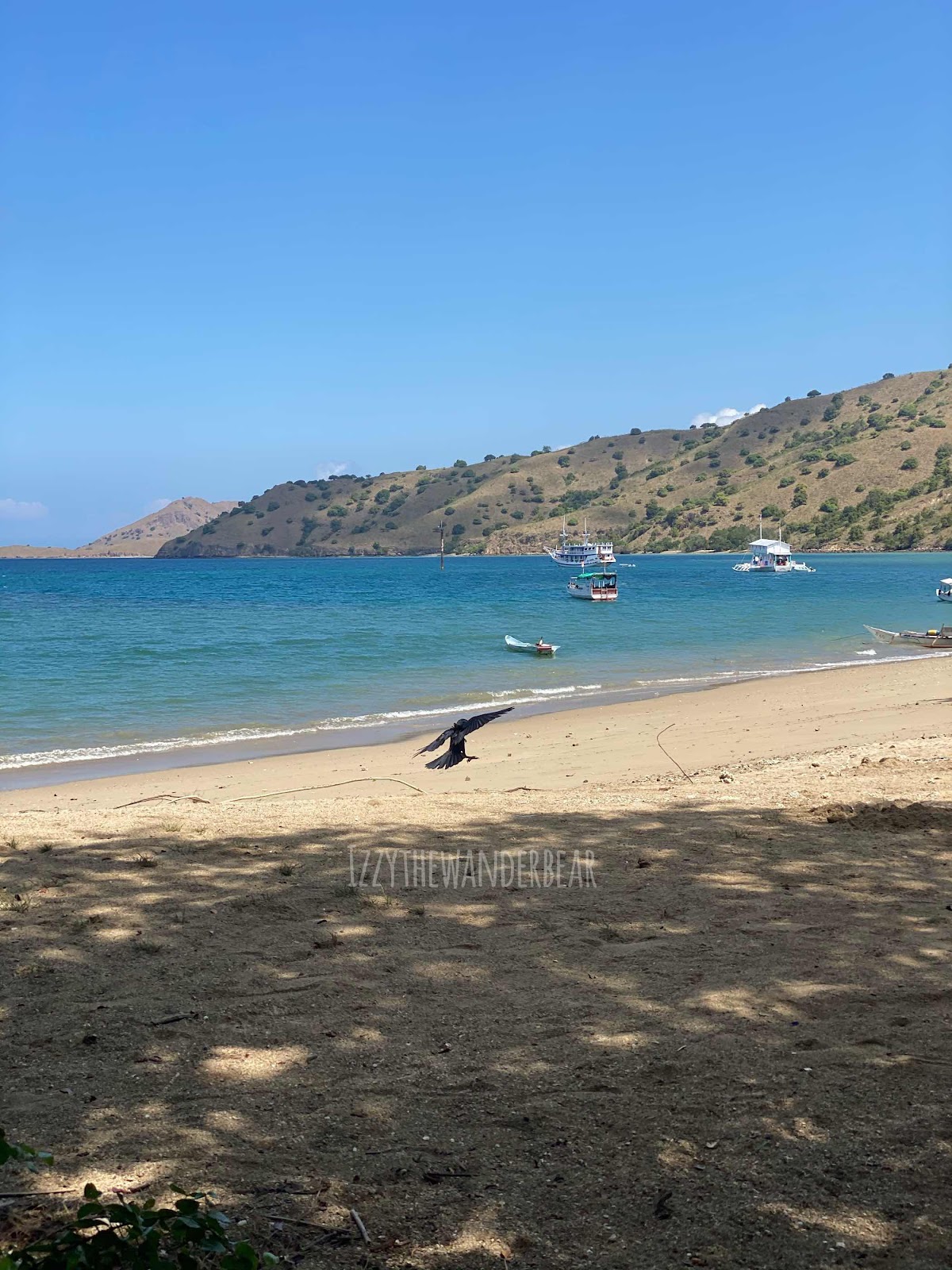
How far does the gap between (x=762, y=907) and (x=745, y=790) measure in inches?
155

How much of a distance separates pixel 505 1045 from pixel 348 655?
87.8 ft

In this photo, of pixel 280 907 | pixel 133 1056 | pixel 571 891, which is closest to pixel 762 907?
pixel 571 891

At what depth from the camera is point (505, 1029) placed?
450 cm

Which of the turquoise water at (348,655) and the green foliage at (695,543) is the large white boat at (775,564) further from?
the green foliage at (695,543)

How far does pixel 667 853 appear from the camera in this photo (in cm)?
743

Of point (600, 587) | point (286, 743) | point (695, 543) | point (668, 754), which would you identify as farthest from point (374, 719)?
point (695, 543)

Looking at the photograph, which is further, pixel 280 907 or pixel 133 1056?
pixel 280 907

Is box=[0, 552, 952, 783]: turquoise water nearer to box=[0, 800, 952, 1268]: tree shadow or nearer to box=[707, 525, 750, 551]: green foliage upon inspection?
box=[0, 800, 952, 1268]: tree shadow

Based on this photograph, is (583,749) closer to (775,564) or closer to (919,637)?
(919,637)

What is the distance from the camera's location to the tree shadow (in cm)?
313

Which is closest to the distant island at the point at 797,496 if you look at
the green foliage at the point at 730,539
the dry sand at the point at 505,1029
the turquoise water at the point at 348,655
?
the green foliage at the point at 730,539

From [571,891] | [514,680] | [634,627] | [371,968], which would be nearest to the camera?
[371,968]

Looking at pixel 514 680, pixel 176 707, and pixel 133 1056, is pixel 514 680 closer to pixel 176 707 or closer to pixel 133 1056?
pixel 176 707

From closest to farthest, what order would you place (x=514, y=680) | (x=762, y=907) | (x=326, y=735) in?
(x=762, y=907) < (x=326, y=735) < (x=514, y=680)
